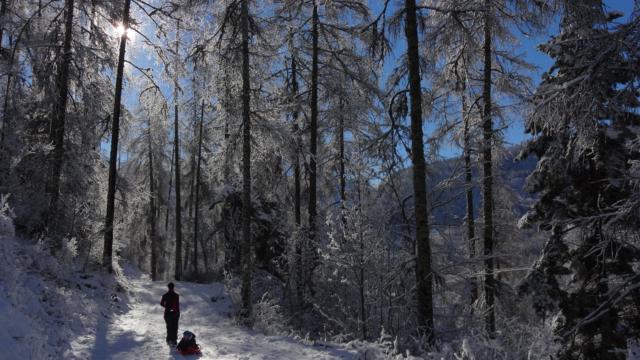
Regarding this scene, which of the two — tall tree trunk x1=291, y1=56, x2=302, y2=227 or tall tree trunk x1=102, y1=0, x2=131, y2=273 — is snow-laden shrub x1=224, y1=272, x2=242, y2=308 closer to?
tall tree trunk x1=291, y1=56, x2=302, y2=227

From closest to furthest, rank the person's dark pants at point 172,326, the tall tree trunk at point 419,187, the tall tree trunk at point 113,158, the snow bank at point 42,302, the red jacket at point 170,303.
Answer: the snow bank at point 42,302 < the tall tree trunk at point 419,187 < the person's dark pants at point 172,326 < the red jacket at point 170,303 < the tall tree trunk at point 113,158

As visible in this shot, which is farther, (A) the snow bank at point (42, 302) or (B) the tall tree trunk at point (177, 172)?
(B) the tall tree trunk at point (177, 172)

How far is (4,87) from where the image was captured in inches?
538

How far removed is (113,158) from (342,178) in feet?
28.5

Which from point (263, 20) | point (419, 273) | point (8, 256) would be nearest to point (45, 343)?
point (8, 256)

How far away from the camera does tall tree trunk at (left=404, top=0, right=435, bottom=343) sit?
919 centimetres

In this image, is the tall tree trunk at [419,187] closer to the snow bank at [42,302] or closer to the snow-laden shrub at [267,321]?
the snow-laden shrub at [267,321]

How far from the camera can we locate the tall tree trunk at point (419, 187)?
9188 mm

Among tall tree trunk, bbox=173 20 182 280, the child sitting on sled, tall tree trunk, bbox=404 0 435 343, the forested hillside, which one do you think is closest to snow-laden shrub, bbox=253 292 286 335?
the forested hillside

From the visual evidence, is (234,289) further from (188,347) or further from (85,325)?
(188,347)

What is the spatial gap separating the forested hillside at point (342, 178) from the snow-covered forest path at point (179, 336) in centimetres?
9

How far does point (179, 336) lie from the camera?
417 inches

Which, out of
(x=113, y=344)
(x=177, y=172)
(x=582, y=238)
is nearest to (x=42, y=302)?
(x=113, y=344)

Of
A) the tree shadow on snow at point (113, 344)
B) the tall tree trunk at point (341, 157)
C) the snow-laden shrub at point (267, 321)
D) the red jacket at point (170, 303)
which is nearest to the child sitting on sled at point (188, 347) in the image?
the tree shadow on snow at point (113, 344)
